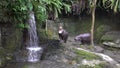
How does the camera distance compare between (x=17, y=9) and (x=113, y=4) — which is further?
(x=113, y=4)

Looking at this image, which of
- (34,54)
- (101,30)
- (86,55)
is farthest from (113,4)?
(34,54)

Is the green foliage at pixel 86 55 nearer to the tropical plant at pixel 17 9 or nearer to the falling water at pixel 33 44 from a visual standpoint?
the falling water at pixel 33 44

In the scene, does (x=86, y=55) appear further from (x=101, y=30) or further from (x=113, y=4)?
(x=101, y=30)

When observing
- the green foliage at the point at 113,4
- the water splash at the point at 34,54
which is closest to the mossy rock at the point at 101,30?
the green foliage at the point at 113,4

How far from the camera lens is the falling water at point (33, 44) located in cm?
805

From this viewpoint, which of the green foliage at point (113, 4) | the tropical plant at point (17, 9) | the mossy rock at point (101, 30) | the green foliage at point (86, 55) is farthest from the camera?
the mossy rock at point (101, 30)

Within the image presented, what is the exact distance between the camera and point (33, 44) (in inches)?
342

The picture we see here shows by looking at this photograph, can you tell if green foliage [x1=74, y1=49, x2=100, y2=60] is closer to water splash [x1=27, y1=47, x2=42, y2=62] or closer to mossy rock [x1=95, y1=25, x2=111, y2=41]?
water splash [x1=27, y1=47, x2=42, y2=62]

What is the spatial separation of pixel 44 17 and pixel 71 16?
3699 mm

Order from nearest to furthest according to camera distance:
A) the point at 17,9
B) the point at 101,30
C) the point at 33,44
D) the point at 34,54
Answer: the point at 17,9
the point at 34,54
the point at 33,44
the point at 101,30

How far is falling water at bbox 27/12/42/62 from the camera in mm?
8047

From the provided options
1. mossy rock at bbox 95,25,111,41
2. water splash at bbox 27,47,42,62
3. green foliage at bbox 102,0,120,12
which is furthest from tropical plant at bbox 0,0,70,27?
mossy rock at bbox 95,25,111,41

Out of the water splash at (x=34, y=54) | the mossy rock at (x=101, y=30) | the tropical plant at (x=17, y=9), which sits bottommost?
the water splash at (x=34, y=54)

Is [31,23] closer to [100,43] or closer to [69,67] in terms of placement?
[69,67]
